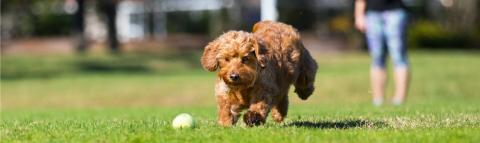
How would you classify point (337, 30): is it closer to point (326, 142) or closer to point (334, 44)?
point (334, 44)

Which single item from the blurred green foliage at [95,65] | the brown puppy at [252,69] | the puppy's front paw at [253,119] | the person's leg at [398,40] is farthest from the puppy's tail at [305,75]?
the blurred green foliage at [95,65]

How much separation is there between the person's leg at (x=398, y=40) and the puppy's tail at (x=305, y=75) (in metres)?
5.02

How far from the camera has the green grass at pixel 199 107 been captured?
743cm

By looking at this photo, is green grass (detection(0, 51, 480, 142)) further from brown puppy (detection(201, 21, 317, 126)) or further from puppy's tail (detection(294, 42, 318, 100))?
puppy's tail (detection(294, 42, 318, 100))

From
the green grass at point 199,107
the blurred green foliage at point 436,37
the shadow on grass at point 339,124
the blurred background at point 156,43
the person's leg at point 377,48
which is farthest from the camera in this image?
the blurred green foliage at point 436,37

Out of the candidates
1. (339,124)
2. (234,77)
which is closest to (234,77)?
(234,77)

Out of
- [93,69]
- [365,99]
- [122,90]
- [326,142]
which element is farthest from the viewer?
[93,69]

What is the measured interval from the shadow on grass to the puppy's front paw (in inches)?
16.8

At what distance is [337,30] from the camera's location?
5203 centimetres

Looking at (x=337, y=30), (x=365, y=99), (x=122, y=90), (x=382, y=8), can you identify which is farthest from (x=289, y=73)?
(x=337, y=30)

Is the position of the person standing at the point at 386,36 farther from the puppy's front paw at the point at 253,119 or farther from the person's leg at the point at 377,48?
the puppy's front paw at the point at 253,119

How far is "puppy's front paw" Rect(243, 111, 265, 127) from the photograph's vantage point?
803 centimetres

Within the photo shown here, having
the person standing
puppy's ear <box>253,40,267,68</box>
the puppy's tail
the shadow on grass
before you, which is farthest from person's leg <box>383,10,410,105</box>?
puppy's ear <box>253,40,267,68</box>

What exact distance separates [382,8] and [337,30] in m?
37.9
